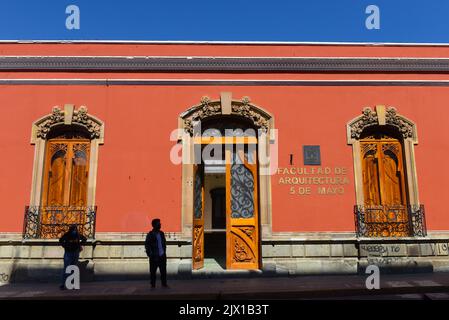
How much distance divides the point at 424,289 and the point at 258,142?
5.08 m

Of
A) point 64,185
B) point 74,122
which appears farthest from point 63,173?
point 74,122

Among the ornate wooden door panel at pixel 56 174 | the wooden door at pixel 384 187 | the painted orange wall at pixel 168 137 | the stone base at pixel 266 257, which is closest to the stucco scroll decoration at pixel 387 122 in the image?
the painted orange wall at pixel 168 137

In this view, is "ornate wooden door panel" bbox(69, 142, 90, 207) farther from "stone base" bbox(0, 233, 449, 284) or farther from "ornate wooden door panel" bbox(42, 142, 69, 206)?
"stone base" bbox(0, 233, 449, 284)

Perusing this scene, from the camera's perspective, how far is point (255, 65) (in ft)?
35.4

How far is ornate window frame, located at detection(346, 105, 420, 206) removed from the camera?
10273 millimetres

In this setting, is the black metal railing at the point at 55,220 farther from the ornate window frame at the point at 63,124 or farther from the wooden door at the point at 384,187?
the wooden door at the point at 384,187

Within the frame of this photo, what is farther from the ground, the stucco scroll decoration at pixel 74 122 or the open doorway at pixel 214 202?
the stucco scroll decoration at pixel 74 122

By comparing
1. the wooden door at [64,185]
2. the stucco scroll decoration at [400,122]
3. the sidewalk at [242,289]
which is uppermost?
the stucco scroll decoration at [400,122]

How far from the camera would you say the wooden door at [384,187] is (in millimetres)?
10125

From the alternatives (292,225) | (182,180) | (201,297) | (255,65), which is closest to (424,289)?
(292,225)

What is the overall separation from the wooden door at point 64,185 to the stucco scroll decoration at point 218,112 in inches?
111

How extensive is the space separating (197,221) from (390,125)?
19.1 feet

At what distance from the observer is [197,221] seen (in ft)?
33.6

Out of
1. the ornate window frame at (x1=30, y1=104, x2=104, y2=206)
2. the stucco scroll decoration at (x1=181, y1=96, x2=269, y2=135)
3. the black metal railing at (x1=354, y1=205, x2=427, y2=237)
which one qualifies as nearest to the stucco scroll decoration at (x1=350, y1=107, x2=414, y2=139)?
the black metal railing at (x1=354, y1=205, x2=427, y2=237)
